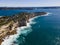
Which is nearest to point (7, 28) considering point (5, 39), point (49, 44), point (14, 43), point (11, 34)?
point (11, 34)

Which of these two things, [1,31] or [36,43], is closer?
[36,43]

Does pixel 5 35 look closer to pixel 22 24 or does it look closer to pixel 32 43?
pixel 32 43

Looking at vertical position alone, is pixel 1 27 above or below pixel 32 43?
above

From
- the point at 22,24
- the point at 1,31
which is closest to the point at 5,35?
the point at 1,31

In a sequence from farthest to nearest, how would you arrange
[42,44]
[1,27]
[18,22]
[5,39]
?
[18,22], [1,27], [5,39], [42,44]

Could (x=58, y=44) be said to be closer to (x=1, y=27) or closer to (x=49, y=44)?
(x=49, y=44)

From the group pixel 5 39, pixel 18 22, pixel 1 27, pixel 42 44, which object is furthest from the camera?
pixel 18 22

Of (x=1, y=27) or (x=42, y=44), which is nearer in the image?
(x=42, y=44)

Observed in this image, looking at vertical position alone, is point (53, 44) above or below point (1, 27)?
below

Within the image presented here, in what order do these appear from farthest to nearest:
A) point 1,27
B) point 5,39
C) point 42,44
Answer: point 1,27 → point 5,39 → point 42,44
